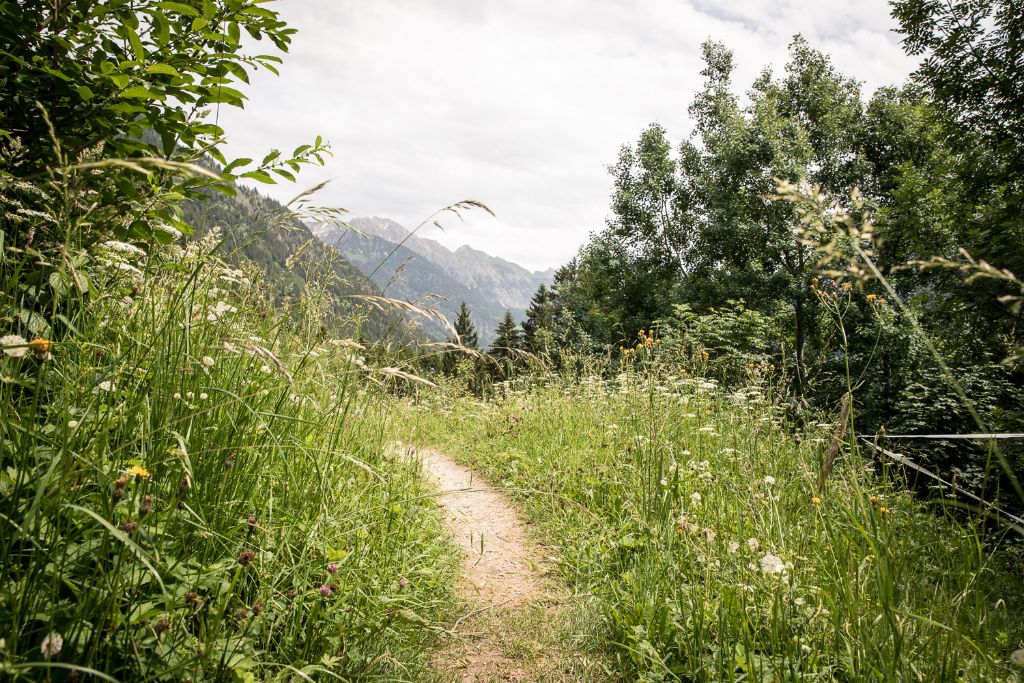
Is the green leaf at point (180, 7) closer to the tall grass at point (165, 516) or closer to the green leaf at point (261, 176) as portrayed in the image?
the green leaf at point (261, 176)

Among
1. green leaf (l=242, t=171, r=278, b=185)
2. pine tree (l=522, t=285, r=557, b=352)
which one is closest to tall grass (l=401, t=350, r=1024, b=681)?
green leaf (l=242, t=171, r=278, b=185)

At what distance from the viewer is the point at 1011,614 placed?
12.1 feet

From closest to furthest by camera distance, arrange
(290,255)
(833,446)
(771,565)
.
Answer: (833,446) < (771,565) < (290,255)

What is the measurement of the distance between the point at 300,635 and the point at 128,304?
1.76m

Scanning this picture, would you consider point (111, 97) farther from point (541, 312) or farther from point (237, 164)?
point (541, 312)

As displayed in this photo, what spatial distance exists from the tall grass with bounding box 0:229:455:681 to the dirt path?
0.75 ft

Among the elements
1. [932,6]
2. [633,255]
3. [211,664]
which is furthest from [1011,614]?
[633,255]

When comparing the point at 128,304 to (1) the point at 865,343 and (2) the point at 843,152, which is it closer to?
(1) the point at 865,343

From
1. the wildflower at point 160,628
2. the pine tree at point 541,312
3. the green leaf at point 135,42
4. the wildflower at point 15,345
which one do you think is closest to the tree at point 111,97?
the green leaf at point 135,42

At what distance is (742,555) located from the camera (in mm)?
2352

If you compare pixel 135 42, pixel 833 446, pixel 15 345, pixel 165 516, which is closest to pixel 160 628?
pixel 165 516

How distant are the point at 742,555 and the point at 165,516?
2498 mm

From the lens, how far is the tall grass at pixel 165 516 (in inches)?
50.8

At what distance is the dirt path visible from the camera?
2.38 metres
